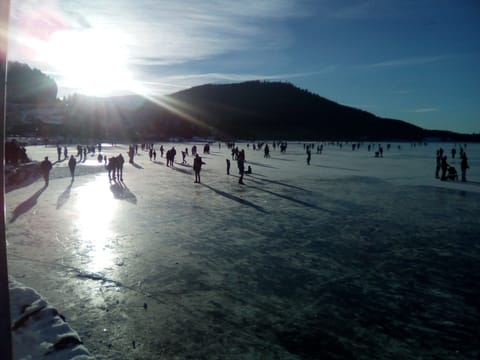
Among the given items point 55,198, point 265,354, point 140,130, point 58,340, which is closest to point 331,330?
point 265,354

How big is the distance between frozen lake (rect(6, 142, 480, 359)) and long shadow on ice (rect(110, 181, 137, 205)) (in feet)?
3.94

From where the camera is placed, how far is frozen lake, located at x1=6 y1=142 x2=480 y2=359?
144 inches

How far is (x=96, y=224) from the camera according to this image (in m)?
8.33

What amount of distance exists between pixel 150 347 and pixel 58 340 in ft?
2.97

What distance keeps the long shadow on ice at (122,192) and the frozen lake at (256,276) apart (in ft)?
3.94

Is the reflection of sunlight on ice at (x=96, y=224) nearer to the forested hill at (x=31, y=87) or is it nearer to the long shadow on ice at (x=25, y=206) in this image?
the long shadow on ice at (x=25, y=206)

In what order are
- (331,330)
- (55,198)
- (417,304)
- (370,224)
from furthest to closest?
(55,198), (370,224), (417,304), (331,330)

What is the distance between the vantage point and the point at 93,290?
15.5 feet

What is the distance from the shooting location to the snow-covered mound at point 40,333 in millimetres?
3244

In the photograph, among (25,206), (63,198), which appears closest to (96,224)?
(25,206)

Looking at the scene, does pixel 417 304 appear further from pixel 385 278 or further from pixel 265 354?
pixel 265 354

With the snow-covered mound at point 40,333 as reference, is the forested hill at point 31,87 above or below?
above

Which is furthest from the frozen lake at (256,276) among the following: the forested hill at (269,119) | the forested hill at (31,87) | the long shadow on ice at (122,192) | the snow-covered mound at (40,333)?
the forested hill at (31,87)

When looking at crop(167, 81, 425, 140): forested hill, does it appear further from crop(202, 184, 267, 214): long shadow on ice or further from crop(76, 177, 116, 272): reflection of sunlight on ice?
crop(76, 177, 116, 272): reflection of sunlight on ice
